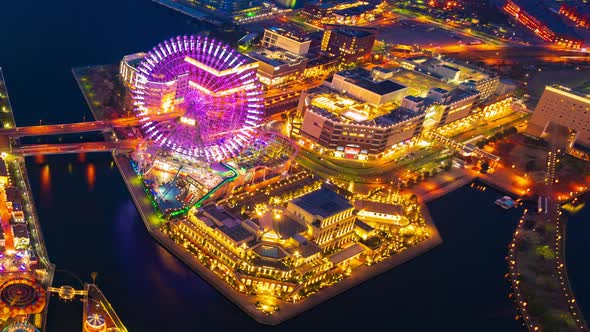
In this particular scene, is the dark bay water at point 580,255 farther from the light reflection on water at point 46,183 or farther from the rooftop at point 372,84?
the light reflection on water at point 46,183

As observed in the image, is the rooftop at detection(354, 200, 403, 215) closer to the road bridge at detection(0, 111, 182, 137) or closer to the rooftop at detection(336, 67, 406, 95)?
the rooftop at detection(336, 67, 406, 95)

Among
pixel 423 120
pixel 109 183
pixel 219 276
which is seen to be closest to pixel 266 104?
pixel 423 120

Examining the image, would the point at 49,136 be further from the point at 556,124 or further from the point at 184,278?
the point at 556,124

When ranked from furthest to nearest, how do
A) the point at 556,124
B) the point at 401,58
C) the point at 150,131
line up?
1. the point at 401,58
2. the point at 556,124
3. the point at 150,131

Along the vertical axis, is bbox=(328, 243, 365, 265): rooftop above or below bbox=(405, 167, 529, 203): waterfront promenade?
below

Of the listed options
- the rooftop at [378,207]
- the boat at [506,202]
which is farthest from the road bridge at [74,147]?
the boat at [506,202]

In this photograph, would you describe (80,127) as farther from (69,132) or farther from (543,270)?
(543,270)

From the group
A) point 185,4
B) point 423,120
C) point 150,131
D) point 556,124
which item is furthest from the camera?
point 185,4

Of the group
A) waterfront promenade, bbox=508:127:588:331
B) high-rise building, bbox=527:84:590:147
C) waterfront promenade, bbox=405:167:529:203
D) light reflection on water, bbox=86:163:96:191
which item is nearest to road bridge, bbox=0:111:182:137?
light reflection on water, bbox=86:163:96:191
